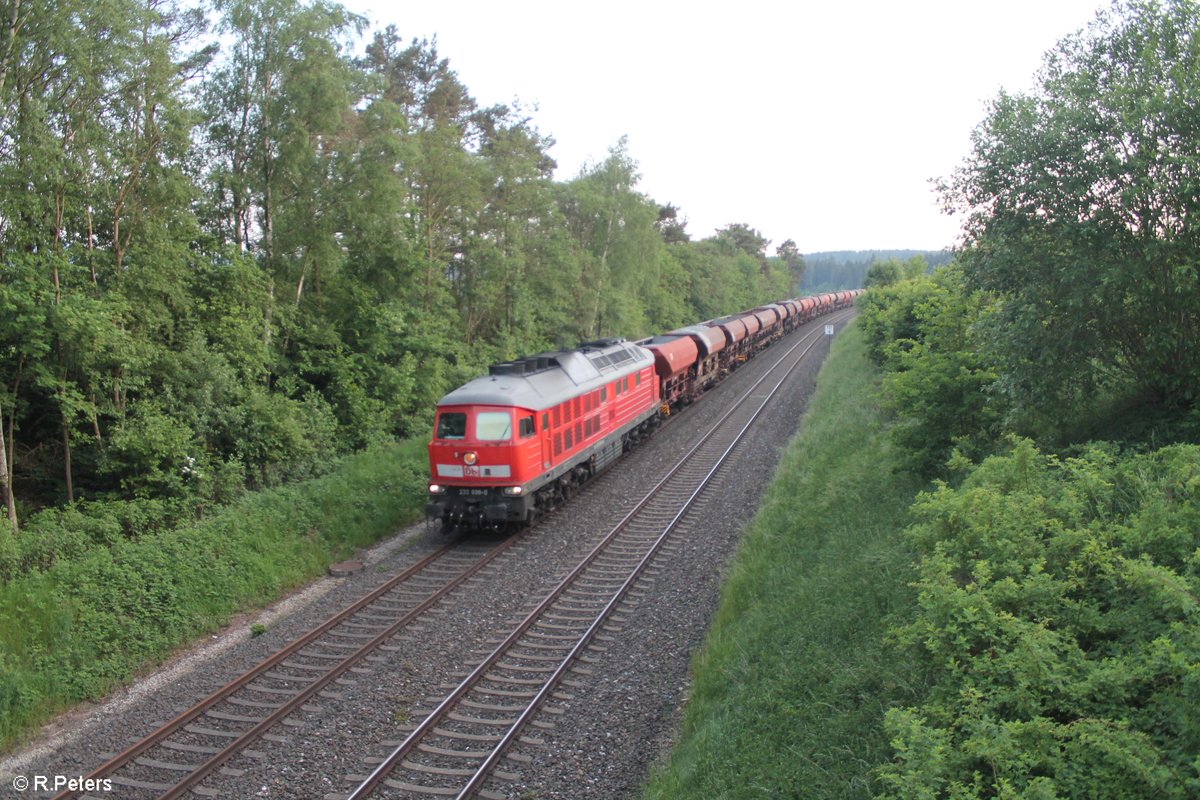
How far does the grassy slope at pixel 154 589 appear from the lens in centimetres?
970

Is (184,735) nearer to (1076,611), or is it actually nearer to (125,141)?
(1076,611)

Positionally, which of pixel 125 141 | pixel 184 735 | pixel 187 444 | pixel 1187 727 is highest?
pixel 125 141

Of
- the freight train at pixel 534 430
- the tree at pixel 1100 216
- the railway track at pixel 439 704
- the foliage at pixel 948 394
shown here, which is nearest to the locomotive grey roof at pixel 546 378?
the freight train at pixel 534 430

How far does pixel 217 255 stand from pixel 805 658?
1693 cm

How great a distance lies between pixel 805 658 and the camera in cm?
880

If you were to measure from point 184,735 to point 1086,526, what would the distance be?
32.7 ft

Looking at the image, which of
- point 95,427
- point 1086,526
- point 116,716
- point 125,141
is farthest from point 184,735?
point 125,141

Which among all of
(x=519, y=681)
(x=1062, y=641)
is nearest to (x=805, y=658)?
(x=1062, y=641)

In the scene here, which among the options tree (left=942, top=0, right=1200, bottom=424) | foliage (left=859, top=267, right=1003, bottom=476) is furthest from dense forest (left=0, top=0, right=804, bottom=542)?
tree (left=942, top=0, right=1200, bottom=424)

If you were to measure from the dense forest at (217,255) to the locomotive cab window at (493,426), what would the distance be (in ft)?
17.2

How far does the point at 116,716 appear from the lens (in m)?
9.28

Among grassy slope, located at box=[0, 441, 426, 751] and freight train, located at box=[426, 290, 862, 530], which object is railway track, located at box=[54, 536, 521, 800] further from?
freight train, located at box=[426, 290, 862, 530]

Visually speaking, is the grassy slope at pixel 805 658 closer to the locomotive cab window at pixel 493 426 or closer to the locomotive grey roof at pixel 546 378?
the locomotive cab window at pixel 493 426

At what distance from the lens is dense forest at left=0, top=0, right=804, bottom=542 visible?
13.7m
